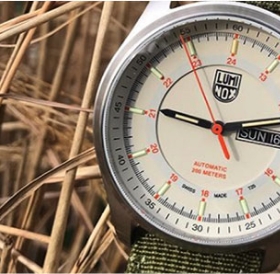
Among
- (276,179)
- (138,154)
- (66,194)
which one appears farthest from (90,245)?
(276,179)

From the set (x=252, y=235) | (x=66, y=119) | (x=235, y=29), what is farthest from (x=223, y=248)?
(x=66, y=119)

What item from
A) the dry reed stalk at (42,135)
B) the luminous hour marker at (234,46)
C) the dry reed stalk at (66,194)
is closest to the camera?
the luminous hour marker at (234,46)

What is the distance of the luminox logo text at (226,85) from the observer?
1114 millimetres

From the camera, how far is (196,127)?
3.70ft

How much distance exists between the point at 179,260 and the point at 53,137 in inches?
17.1

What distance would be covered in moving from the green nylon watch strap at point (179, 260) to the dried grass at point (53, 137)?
7 cm

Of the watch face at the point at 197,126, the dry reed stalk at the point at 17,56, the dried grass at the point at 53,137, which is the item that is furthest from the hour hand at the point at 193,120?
the dry reed stalk at the point at 17,56

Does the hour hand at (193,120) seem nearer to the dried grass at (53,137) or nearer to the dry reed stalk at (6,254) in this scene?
the dried grass at (53,137)

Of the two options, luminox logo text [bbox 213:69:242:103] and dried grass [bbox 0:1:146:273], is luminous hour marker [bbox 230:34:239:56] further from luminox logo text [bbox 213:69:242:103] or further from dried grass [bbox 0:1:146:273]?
dried grass [bbox 0:1:146:273]

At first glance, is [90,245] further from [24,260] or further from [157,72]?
[157,72]

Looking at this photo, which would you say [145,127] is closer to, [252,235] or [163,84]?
[163,84]

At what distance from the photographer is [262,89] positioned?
3.64 ft

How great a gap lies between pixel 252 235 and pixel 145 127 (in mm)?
185

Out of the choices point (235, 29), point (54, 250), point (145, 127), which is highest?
point (235, 29)
